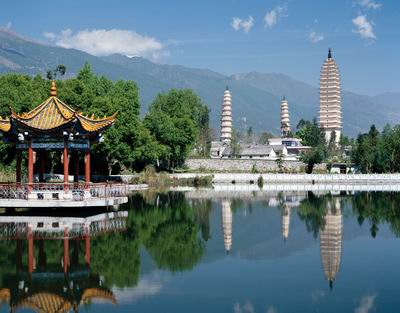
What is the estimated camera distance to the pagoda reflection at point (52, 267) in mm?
12898

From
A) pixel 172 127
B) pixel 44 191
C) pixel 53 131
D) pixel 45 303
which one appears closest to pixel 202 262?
pixel 45 303

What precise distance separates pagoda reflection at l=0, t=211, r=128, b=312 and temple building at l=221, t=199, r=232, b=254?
3985 millimetres

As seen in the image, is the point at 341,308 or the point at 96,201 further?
the point at 96,201

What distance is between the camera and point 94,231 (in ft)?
73.7

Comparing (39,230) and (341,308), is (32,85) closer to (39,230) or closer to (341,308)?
(39,230)

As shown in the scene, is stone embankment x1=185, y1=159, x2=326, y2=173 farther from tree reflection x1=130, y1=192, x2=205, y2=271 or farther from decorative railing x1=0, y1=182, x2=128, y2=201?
decorative railing x1=0, y1=182, x2=128, y2=201

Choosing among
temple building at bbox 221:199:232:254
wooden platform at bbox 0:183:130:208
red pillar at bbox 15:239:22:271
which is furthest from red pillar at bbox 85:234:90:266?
wooden platform at bbox 0:183:130:208

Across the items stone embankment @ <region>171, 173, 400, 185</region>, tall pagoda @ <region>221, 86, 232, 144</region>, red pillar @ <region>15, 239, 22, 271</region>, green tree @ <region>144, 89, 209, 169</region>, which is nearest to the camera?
red pillar @ <region>15, 239, 22, 271</region>

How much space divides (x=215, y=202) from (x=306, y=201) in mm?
5736

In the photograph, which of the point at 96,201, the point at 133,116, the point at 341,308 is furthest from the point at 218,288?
the point at 133,116

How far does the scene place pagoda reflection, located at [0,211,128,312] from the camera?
1290 centimetres

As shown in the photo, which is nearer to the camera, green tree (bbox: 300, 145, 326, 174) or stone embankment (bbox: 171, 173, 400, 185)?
stone embankment (bbox: 171, 173, 400, 185)

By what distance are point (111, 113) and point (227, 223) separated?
74.7 feet

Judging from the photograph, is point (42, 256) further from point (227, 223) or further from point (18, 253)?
point (227, 223)
